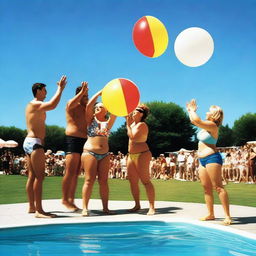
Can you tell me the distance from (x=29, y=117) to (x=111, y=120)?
135 cm

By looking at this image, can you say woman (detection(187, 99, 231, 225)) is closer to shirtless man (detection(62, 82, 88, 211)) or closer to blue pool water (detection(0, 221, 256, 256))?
blue pool water (detection(0, 221, 256, 256))

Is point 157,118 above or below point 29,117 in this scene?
above

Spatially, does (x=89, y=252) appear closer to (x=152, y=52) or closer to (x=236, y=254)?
(x=236, y=254)

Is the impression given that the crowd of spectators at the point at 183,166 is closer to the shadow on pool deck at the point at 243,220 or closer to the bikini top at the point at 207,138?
the shadow on pool deck at the point at 243,220

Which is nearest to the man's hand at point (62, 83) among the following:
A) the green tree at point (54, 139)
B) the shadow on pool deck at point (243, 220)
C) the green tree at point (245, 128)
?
the shadow on pool deck at point (243, 220)

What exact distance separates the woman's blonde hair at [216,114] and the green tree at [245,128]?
56376 mm

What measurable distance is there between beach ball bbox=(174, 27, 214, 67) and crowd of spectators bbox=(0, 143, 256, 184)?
11.3m

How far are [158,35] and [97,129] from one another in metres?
1.98

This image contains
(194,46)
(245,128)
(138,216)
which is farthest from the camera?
(245,128)

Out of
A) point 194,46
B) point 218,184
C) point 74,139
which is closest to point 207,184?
point 218,184

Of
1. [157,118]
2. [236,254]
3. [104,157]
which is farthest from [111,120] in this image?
[157,118]

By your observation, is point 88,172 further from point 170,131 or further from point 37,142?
point 170,131

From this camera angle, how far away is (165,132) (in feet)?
171

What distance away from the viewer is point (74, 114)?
6270mm
